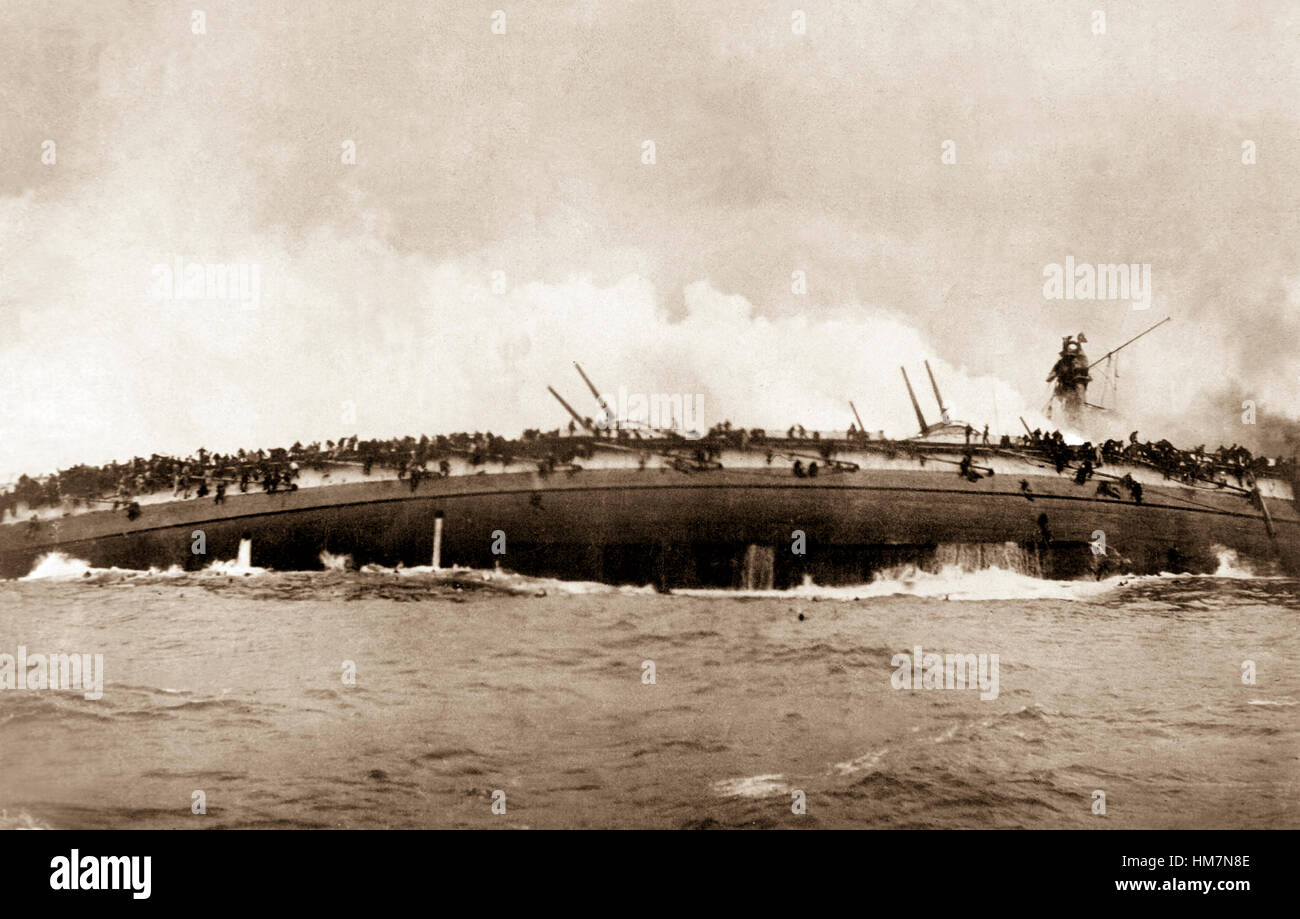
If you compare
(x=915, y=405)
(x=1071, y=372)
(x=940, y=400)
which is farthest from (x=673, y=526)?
(x=1071, y=372)

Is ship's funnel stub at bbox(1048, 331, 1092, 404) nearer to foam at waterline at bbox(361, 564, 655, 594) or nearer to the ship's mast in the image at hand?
the ship's mast

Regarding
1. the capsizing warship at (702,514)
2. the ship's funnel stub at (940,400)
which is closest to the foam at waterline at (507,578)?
the capsizing warship at (702,514)

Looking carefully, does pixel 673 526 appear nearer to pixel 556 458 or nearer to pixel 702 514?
pixel 702 514

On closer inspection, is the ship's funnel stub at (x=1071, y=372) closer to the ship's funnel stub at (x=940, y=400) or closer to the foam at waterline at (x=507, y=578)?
the ship's funnel stub at (x=940, y=400)

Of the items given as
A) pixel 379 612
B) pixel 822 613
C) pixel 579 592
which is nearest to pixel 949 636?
pixel 822 613

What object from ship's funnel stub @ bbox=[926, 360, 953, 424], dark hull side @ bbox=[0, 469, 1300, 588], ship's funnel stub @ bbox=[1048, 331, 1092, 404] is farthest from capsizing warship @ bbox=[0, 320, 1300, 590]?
ship's funnel stub @ bbox=[1048, 331, 1092, 404]

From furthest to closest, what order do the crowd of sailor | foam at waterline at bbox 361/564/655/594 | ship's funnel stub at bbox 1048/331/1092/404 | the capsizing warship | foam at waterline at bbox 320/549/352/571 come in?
foam at waterline at bbox 320/549/352/571, the capsizing warship, foam at waterline at bbox 361/564/655/594, the crowd of sailor, ship's funnel stub at bbox 1048/331/1092/404
